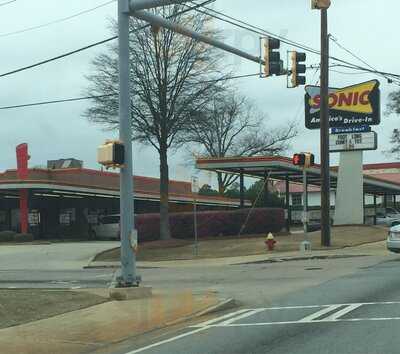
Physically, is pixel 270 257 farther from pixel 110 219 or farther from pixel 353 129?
pixel 110 219

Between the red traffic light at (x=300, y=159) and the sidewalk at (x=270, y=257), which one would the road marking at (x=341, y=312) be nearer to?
the sidewalk at (x=270, y=257)

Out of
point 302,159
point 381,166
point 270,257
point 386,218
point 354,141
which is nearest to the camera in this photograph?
point 270,257

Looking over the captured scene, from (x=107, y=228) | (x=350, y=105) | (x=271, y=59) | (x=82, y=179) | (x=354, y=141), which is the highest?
(x=350, y=105)

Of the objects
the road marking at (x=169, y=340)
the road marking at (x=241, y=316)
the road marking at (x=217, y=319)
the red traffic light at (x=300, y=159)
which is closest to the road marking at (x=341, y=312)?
the road marking at (x=241, y=316)

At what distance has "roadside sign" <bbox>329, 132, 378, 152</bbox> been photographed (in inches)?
1389

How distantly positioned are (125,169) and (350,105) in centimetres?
2420

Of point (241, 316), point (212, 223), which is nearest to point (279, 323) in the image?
point (241, 316)

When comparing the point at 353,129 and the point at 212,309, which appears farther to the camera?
the point at 353,129

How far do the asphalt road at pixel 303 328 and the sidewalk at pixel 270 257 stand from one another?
9565 mm

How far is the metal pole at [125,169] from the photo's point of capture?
556 inches

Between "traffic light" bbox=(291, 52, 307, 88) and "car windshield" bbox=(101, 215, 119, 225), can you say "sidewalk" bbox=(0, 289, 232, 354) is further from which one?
"car windshield" bbox=(101, 215, 119, 225)

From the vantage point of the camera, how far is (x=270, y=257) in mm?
24547

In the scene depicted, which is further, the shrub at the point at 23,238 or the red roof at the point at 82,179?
the red roof at the point at 82,179

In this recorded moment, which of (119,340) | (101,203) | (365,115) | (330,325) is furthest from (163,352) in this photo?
(101,203)
